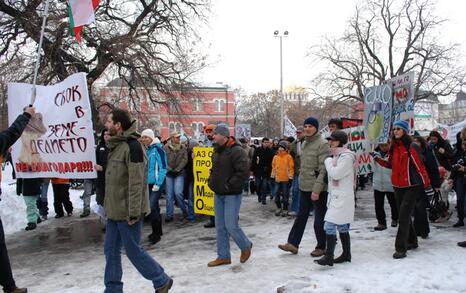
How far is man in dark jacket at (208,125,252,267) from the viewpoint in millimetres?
5617

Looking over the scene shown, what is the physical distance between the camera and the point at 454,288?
4.58 m

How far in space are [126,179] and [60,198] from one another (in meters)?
6.84

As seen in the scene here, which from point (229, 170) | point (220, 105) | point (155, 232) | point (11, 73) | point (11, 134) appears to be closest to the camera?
point (11, 134)

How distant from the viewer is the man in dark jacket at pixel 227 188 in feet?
18.4

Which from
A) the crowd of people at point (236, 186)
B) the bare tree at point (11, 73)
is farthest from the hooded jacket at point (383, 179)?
the bare tree at point (11, 73)

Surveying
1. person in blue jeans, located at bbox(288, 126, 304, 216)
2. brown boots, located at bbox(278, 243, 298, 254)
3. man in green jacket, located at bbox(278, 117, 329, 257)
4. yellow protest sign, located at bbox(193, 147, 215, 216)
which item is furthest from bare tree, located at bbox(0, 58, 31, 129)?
brown boots, located at bbox(278, 243, 298, 254)

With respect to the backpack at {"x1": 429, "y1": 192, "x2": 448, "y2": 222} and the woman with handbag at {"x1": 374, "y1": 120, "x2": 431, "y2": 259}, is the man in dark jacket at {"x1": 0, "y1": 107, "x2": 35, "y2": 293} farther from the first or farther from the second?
the backpack at {"x1": 429, "y1": 192, "x2": 448, "y2": 222}

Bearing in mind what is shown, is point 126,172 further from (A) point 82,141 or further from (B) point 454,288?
(B) point 454,288

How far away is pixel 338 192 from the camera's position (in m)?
5.46

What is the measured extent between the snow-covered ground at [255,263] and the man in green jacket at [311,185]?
253mm

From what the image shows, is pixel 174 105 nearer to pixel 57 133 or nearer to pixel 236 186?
pixel 57 133

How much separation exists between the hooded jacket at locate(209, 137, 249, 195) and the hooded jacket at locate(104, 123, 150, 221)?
1.33 m

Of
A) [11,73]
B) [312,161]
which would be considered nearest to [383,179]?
[312,161]

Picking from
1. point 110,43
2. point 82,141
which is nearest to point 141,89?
point 110,43
